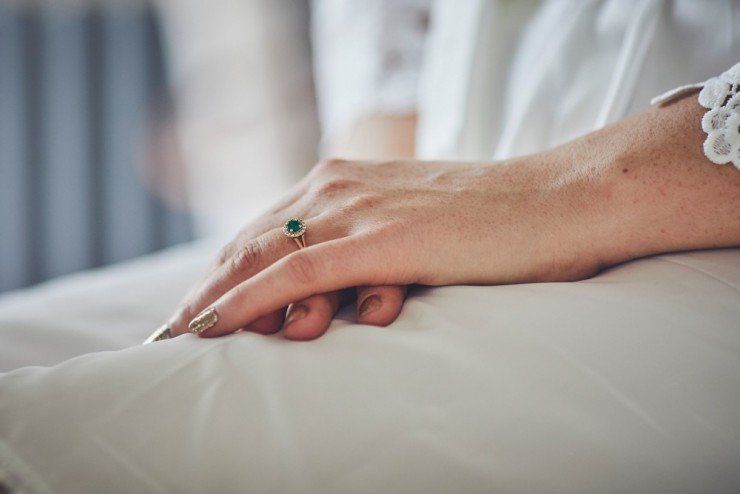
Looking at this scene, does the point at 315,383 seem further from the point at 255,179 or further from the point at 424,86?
the point at 255,179

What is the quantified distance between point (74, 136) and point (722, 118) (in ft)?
8.06

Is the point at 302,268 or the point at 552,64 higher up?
the point at 552,64

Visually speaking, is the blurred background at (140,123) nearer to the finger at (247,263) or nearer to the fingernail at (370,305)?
the finger at (247,263)

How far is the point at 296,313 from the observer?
445mm

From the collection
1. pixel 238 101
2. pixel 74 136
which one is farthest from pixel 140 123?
pixel 238 101

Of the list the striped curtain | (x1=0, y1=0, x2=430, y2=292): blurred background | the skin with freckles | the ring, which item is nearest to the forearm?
the skin with freckles

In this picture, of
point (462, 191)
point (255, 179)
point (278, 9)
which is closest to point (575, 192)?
point (462, 191)

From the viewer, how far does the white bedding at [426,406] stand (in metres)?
0.30

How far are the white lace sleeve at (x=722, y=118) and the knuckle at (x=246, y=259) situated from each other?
1.43 feet

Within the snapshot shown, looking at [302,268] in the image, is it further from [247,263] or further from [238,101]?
[238,101]

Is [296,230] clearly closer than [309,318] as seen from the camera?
No

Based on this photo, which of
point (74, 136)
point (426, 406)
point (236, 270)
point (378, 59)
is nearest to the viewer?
point (426, 406)

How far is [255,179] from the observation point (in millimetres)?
2572

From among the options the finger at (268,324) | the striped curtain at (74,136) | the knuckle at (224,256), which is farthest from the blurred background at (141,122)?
the finger at (268,324)
